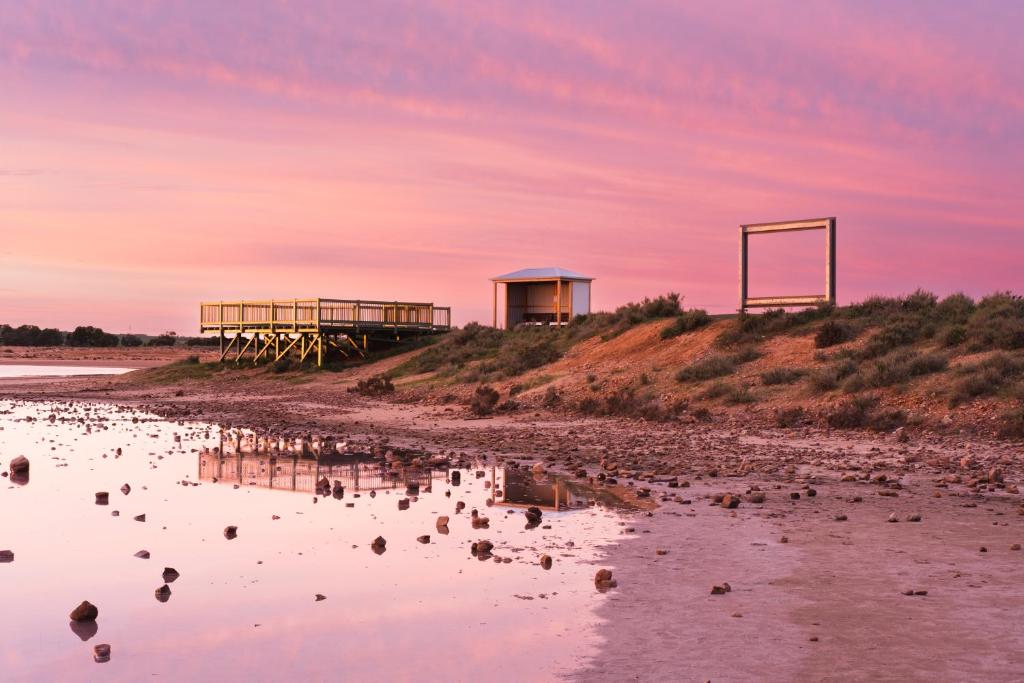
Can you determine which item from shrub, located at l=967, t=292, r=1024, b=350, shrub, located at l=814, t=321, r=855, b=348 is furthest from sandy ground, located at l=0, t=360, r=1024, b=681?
shrub, located at l=814, t=321, r=855, b=348

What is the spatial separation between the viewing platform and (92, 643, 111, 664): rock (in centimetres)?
4431

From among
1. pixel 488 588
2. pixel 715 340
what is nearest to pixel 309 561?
pixel 488 588

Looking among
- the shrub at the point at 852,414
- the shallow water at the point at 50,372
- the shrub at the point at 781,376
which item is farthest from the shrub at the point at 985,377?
the shallow water at the point at 50,372

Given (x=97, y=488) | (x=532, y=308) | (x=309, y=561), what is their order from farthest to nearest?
1. (x=532, y=308)
2. (x=97, y=488)
3. (x=309, y=561)

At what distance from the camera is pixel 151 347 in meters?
130

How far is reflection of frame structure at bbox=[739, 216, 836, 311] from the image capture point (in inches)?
1353

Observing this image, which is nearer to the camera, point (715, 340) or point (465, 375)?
point (715, 340)

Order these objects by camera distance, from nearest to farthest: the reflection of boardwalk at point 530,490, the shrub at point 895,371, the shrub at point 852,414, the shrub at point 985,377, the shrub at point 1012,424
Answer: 1. the reflection of boardwalk at point 530,490
2. the shrub at point 1012,424
3. the shrub at point 985,377
4. the shrub at point 852,414
5. the shrub at point 895,371

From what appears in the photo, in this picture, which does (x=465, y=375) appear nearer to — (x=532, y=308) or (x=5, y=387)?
(x=532, y=308)

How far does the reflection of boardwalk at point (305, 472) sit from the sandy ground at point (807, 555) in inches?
117

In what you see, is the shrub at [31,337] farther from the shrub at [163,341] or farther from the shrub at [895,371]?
the shrub at [895,371]

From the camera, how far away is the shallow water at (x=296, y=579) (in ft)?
24.8

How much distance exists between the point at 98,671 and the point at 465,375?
1260 inches

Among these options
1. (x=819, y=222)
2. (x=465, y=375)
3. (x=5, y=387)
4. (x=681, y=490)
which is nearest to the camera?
(x=681, y=490)
